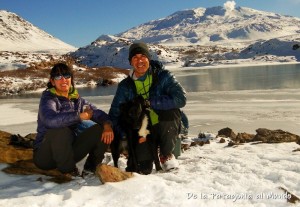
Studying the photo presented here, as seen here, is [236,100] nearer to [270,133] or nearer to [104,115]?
[270,133]

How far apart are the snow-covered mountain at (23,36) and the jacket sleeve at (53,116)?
437ft

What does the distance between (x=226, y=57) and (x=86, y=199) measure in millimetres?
111740

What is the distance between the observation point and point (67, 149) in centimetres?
476

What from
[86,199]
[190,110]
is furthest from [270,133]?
[190,110]

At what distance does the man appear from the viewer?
5.14 metres

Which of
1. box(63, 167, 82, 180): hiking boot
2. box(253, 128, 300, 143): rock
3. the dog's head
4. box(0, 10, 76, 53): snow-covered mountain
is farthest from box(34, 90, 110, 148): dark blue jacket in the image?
box(0, 10, 76, 53): snow-covered mountain

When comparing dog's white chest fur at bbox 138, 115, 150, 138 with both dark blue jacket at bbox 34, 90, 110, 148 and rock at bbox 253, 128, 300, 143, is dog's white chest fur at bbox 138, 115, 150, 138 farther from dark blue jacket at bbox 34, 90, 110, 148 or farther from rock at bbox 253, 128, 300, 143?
rock at bbox 253, 128, 300, 143

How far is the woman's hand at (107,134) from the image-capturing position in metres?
4.91

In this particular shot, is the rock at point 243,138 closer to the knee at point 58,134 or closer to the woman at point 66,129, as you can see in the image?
the woman at point 66,129

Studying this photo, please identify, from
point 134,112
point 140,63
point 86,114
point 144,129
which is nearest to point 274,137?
point 144,129

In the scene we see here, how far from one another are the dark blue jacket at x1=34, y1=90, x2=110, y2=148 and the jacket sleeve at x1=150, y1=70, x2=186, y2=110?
77 cm

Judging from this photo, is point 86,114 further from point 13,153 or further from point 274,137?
point 274,137

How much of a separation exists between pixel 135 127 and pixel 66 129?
36.6 inches

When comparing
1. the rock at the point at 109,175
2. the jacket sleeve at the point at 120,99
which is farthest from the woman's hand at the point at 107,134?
the rock at the point at 109,175
